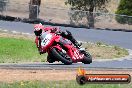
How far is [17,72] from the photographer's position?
1480cm

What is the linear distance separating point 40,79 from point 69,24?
83.9ft

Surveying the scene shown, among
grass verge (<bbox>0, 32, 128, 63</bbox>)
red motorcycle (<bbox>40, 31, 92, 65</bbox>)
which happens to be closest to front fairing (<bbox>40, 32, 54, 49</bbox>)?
red motorcycle (<bbox>40, 31, 92, 65</bbox>)

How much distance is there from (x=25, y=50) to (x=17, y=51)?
0.79 m

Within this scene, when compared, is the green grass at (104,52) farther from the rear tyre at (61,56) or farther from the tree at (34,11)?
the tree at (34,11)

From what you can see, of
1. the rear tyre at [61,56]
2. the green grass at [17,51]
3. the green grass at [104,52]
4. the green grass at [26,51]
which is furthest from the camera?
the green grass at [104,52]

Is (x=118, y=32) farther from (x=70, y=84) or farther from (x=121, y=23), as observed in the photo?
(x=70, y=84)

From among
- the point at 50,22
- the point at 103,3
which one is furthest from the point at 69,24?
the point at 103,3

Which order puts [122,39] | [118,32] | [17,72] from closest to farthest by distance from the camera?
[17,72] < [122,39] < [118,32]

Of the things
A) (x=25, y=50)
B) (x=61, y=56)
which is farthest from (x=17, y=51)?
(x=61, y=56)

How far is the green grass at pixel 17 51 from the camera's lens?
20.7m

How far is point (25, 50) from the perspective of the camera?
79.9 ft

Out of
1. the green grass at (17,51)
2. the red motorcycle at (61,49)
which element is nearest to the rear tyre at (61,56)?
the red motorcycle at (61,49)

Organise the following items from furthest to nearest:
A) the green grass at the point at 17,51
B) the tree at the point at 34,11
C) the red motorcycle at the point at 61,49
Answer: the tree at the point at 34,11
the green grass at the point at 17,51
the red motorcycle at the point at 61,49

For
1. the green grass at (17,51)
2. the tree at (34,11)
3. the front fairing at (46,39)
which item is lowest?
the green grass at (17,51)
